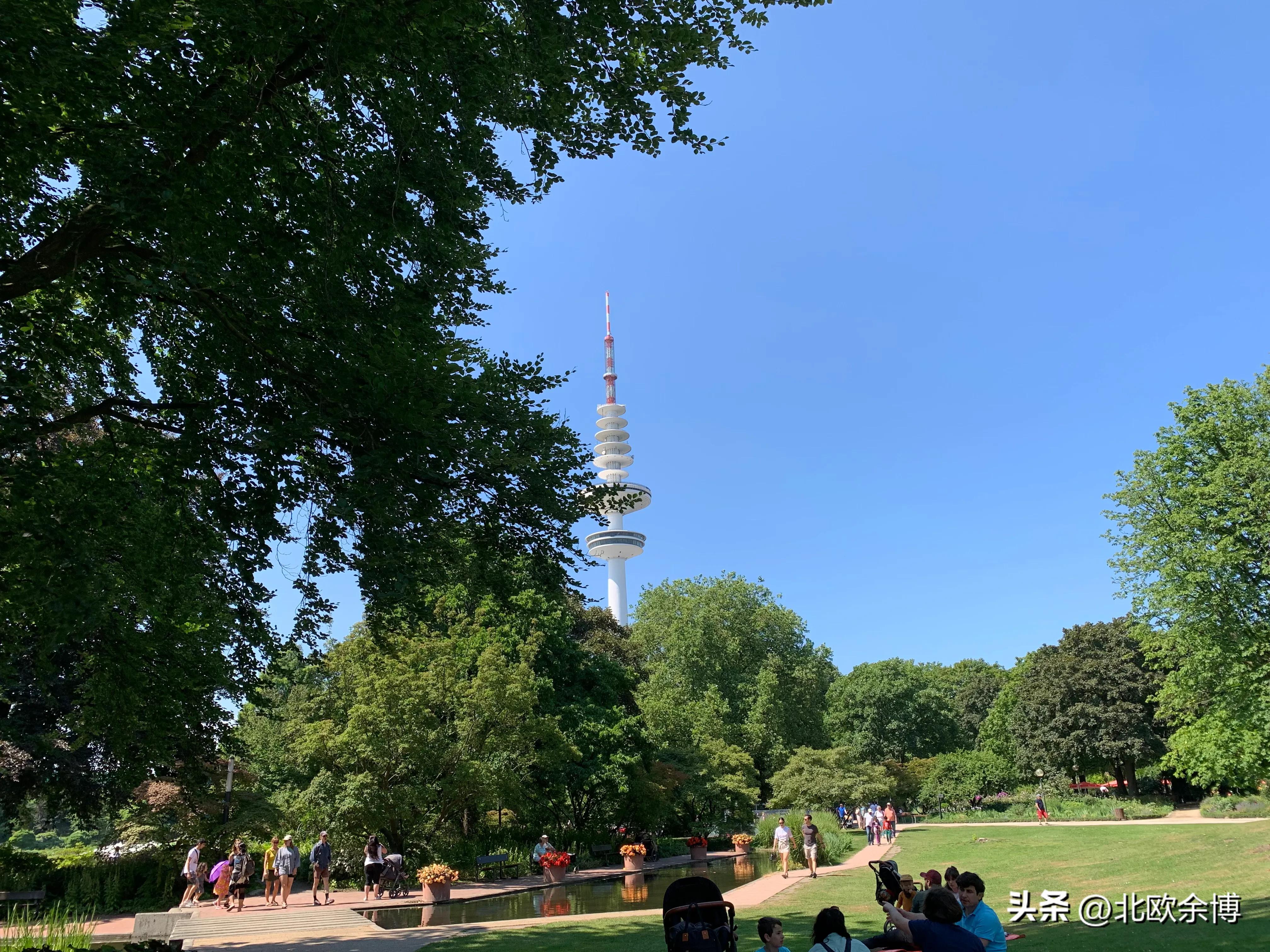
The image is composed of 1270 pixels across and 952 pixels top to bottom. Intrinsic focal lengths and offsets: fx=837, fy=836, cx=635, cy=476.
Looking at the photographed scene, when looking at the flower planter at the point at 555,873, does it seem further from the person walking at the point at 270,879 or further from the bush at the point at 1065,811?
the bush at the point at 1065,811

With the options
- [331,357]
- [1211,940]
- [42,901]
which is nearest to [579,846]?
[42,901]

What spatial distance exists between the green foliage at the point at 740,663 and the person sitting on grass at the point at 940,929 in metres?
44.7

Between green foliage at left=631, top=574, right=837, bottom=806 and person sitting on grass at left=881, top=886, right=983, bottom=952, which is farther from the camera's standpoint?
green foliage at left=631, top=574, right=837, bottom=806

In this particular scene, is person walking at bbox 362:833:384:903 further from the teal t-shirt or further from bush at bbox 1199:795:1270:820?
bush at bbox 1199:795:1270:820

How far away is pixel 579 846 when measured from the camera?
30.3m

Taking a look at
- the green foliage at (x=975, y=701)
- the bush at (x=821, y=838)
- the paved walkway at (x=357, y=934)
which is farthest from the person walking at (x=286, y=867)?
the green foliage at (x=975, y=701)

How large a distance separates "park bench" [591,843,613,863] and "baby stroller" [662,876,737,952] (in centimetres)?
2590

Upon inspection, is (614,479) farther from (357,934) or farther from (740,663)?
(357,934)

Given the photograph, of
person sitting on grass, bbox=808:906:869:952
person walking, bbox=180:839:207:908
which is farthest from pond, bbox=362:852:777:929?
person sitting on grass, bbox=808:906:869:952

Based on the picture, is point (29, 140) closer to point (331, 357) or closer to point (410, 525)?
point (331, 357)

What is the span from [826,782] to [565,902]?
72.8 feet

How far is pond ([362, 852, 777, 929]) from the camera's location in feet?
56.0

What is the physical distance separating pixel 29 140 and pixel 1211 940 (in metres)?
15.7

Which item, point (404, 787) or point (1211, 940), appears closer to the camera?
point (1211, 940)
